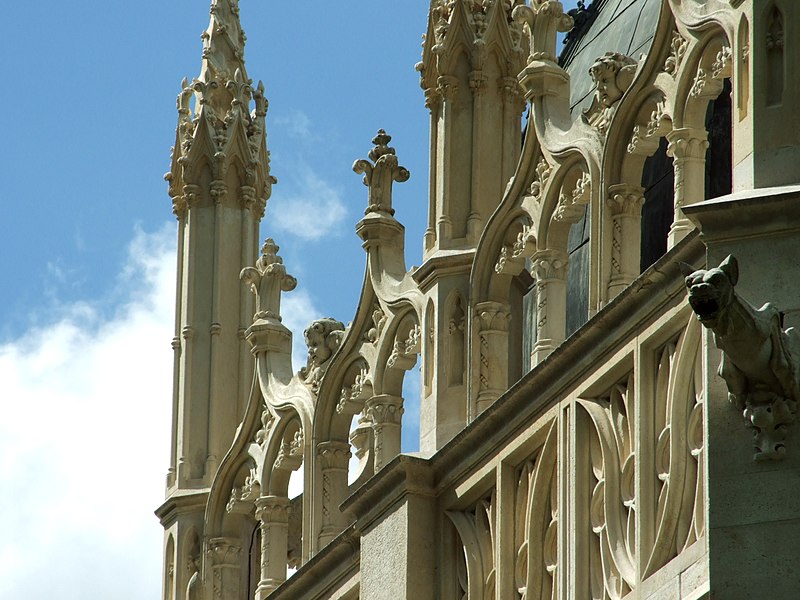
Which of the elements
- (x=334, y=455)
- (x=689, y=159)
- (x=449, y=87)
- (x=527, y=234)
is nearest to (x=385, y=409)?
(x=334, y=455)

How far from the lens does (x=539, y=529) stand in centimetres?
2045

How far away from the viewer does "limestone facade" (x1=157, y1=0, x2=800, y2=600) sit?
17047 millimetres

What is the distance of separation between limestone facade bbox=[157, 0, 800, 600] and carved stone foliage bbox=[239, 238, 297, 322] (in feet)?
0.08

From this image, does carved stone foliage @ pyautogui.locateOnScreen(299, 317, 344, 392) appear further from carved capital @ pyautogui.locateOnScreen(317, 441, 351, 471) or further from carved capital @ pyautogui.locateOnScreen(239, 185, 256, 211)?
carved capital @ pyautogui.locateOnScreen(239, 185, 256, 211)

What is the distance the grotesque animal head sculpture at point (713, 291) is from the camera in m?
16.1

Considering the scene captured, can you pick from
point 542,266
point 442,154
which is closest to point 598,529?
point 542,266

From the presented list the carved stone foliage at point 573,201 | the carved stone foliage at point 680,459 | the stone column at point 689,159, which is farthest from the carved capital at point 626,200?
the carved stone foliage at point 680,459

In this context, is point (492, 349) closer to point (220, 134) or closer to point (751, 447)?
point (751, 447)

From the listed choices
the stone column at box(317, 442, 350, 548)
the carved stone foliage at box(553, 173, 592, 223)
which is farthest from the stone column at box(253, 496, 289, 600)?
the carved stone foliage at box(553, 173, 592, 223)

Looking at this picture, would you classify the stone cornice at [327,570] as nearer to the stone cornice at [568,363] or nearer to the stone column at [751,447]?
the stone cornice at [568,363]

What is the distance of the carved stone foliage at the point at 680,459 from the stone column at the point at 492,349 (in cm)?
310

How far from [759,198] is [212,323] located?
35.2ft

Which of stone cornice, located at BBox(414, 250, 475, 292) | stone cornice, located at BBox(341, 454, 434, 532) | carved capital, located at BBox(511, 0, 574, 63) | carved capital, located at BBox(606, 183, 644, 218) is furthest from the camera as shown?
stone cornice, located at BBox(414, 250, 475, 292)

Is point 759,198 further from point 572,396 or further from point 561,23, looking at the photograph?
point 561,23
